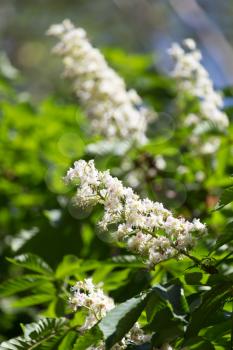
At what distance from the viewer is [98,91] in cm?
271

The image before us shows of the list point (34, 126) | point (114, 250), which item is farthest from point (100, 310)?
point (34, 126)

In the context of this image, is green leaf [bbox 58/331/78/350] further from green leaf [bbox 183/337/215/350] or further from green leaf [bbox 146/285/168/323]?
green leaf [bbox 183/337/215/350]

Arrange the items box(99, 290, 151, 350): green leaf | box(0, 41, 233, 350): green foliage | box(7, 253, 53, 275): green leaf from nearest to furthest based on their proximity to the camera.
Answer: box(99, 290, 151, 350): green leaf < box(0, 41, 233, 350): green foliage < box(7, 253, 53, 275): green leaf

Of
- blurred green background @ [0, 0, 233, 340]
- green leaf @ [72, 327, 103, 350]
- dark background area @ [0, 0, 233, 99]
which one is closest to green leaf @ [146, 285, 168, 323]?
green leaf @ [72, 327, 103, 350]

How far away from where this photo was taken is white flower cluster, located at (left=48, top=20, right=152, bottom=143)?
2656mm

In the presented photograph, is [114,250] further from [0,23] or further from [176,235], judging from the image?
[0,23]

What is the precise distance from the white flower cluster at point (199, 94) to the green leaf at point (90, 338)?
1.42m

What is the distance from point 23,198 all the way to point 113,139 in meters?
0.50

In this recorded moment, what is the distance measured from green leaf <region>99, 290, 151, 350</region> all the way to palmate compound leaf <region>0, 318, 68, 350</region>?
1.12 feet

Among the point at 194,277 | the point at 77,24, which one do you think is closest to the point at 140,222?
the point at 194,277

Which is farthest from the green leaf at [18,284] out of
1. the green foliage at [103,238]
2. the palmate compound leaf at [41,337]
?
the palmate compound leaf at [41,337]

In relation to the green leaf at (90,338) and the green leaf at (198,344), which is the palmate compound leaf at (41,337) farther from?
the green leaf at (198,344)

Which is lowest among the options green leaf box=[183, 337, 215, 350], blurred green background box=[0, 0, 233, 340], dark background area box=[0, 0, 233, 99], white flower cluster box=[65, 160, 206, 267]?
green leaf box=[183, 337, 215, 350]

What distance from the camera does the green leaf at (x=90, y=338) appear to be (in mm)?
1386
